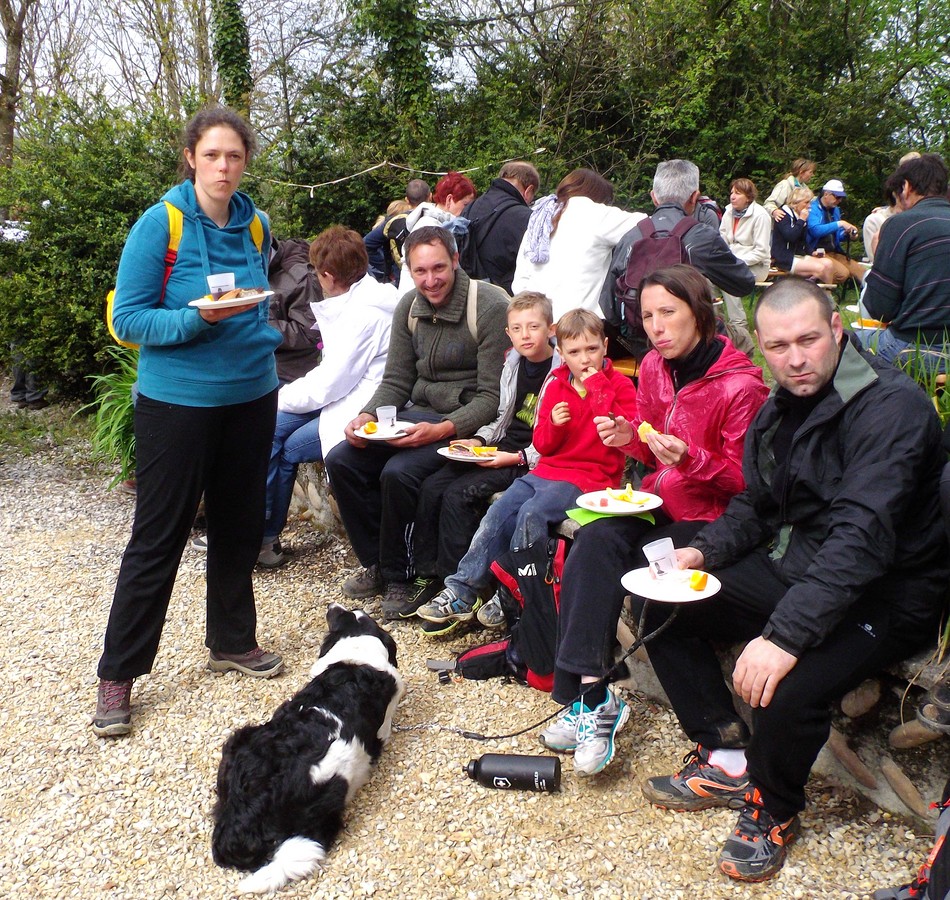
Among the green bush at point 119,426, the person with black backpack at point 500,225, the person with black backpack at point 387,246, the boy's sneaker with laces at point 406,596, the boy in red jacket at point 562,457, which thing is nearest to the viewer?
the boy in red jacket at point 562,457

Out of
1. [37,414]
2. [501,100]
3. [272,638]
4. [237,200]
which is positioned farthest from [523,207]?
[501,100]

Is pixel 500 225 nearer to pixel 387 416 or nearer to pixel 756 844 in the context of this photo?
pixel 387 416

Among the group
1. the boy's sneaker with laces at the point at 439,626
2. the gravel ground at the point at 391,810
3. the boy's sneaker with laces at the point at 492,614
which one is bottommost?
the gravel ground at the point at 391,810

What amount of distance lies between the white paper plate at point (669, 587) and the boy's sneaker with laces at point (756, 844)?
21.5 inches

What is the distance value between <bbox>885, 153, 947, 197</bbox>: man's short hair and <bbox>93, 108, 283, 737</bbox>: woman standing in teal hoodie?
3.35m

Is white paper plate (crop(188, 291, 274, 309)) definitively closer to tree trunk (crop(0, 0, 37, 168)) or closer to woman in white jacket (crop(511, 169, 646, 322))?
woman in white jacket (crop(511, 169, 646, 322))

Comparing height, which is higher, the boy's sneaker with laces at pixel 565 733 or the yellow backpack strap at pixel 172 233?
the yellow backpack strap at pixel 172 233

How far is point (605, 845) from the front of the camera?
8.09 feet

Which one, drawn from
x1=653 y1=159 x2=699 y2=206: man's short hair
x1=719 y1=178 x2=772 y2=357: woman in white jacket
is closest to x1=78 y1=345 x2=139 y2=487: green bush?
x1=653 y1=159 x2=699 y2=206: man's short hair

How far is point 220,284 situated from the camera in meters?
2.91

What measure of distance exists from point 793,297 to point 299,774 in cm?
192

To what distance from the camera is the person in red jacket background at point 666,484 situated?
2.77 meters

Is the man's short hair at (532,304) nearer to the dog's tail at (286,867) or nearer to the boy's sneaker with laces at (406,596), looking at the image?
the boy's sneaker with laces at (406,596)

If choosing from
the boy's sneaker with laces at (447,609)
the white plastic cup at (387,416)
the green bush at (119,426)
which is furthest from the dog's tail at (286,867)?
the green bush at (119,426)
